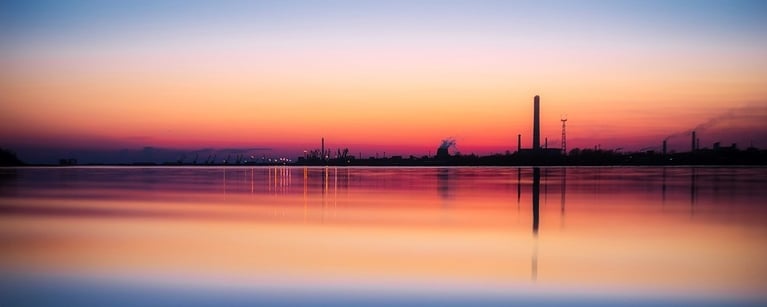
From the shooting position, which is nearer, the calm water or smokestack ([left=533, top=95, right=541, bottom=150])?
the calm water

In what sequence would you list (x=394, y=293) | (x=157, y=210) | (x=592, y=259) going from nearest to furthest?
(x=394, y=293), (x=592, y=259), (x=157, y=210)

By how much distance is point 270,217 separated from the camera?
15117 mm

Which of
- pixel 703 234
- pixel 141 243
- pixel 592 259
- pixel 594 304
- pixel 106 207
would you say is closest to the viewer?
pixel 594 304

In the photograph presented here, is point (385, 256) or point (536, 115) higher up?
point (536, 115)

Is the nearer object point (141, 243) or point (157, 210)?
point (141, 243)

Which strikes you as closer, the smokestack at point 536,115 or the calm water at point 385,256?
the calm water at point 385,256

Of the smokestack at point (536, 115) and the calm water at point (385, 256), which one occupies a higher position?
the smokestack at point (536, 115)

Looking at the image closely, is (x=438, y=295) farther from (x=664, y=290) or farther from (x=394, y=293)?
(x=664, y=290)

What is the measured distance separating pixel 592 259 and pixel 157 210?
11.9 m

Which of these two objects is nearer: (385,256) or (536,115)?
(385,256)

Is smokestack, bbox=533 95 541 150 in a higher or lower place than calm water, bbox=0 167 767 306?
higher

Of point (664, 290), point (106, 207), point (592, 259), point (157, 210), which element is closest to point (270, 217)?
point (157, 210)

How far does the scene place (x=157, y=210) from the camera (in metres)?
17.3

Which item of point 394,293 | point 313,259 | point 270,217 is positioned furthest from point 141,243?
point 394,293
